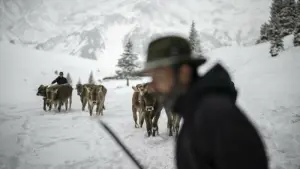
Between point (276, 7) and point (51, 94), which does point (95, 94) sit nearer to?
point (51, 94)

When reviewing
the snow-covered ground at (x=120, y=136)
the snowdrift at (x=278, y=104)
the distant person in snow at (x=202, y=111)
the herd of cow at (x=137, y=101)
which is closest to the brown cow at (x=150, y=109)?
the herd of cow at (x=137, y=101)

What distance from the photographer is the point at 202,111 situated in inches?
54.3

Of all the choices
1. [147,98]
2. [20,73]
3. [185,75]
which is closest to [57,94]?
[147,98]

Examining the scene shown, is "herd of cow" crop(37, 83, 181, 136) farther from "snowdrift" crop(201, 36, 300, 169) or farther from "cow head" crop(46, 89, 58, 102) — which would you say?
"snowdrift" crop(201, 36, 300, 169)

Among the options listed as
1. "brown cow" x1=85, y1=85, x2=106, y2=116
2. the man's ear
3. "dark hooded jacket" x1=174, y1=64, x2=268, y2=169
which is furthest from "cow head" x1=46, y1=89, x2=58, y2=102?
"dark hooded jacket" x1=174, y1=64, x2=268, y2=169

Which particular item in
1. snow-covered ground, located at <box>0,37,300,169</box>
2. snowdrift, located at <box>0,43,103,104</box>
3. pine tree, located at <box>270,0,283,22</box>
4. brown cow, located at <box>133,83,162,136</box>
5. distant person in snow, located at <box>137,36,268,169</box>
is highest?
pine tree, located at <box>270,0,283,22</box>

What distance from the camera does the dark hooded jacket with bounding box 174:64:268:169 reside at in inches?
49.4

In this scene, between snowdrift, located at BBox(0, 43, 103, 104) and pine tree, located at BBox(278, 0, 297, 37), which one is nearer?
snowdrift, located at BBox(0, 43, 103, 104)

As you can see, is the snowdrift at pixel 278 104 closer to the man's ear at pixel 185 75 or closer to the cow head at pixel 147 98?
the man's ear at pixel 185 75

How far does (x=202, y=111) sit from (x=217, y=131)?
0.14 metres

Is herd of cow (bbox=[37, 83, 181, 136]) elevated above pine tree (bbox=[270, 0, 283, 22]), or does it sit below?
below

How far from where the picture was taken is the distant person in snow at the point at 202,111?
49.7 inches

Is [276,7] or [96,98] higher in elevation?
[276,7]

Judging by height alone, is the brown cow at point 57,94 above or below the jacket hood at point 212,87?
below
